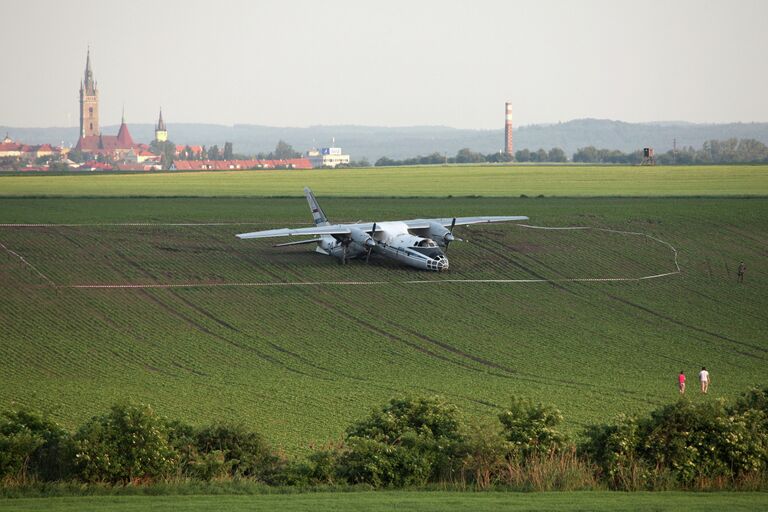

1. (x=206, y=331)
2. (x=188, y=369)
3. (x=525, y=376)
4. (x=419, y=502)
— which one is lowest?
(x=525, y=376)

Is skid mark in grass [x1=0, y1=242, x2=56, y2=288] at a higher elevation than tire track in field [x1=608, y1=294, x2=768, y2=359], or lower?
higher

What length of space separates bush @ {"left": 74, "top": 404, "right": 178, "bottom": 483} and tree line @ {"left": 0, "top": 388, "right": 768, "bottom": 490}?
0.02 metres

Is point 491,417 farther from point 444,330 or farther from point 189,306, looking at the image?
point 189,306

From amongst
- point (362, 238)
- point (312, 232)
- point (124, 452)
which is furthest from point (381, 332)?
point (124, 452)

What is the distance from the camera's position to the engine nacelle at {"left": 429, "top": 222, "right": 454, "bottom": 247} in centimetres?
6138

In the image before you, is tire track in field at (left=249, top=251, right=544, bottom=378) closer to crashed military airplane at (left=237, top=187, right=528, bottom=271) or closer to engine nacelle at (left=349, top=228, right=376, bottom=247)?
engine nacelle at (left=349, top=228, right=376, bottom=247)

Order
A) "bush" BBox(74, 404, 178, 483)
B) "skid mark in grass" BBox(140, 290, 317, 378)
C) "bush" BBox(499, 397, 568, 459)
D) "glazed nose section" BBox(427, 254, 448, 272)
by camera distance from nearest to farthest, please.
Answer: "bush" BBox(74, 404, 178, 483) → "bush" BBox(499, 397, 568, 459) → "skid mark in grass" BBox(140, 290, 317, 378) → "glazed nose section" BBox(427, 254, 448, 272)

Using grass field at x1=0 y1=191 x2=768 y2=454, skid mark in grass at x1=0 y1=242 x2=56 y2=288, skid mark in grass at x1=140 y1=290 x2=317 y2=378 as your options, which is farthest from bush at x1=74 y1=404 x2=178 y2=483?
skid mark in grass at x1=0 y1=242 x2=56 y2=288

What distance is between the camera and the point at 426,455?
23.9 m

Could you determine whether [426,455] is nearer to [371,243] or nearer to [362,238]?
[371,243]

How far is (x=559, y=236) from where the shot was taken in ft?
231

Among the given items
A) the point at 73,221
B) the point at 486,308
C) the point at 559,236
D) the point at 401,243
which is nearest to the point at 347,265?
the point at 401,243

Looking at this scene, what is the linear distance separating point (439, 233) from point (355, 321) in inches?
504

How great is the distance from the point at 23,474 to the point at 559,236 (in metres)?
50.9
